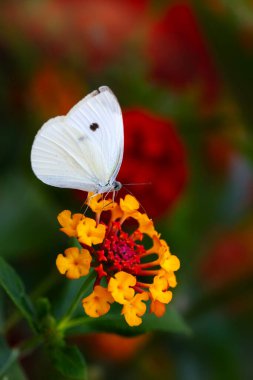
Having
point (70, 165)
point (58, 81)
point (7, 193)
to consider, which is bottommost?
point (7, 193)

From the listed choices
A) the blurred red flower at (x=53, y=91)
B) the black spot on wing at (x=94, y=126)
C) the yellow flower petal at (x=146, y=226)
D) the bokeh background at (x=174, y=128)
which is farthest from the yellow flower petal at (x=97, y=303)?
the blurred red flower at (x=53, y=91)

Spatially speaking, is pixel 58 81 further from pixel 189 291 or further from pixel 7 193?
pixel 189 291

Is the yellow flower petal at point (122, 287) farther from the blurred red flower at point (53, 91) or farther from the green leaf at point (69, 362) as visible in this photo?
the blurred red flower at point (53, 91)

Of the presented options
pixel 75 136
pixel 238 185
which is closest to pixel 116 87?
pixel 238 185

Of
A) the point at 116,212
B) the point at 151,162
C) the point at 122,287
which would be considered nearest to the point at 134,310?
the point at 122,287

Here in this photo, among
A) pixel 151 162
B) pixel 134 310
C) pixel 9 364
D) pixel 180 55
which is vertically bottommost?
pixel 9 364

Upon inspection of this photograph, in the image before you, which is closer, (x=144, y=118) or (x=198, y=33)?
(x=144, y=118)

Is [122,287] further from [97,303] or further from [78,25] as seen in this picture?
[78,25]

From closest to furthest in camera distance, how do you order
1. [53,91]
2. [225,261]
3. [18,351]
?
[18,351], [53,91], [225,261]
